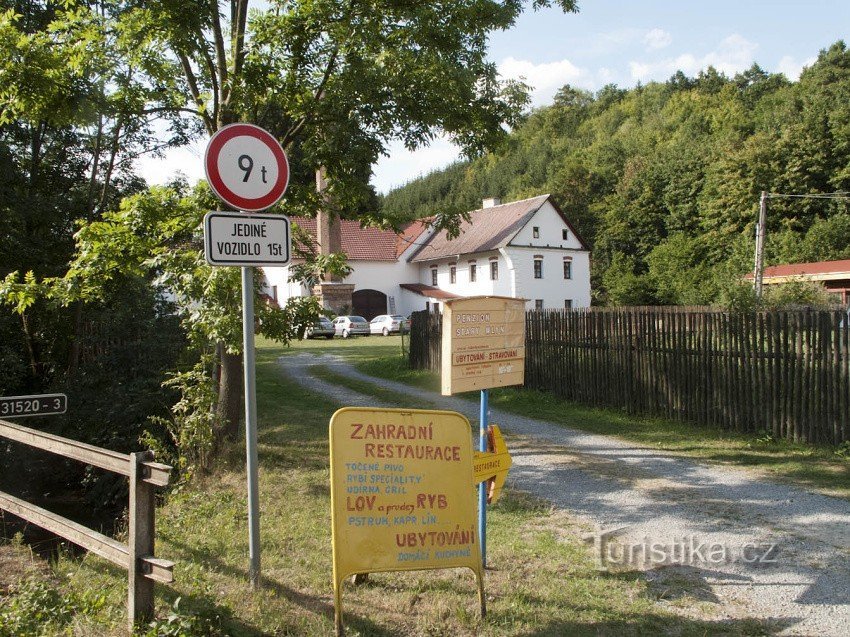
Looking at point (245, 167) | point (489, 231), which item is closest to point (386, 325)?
point (489, 231)

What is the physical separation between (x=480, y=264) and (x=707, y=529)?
140ft

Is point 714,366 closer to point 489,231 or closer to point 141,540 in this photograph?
point 141,540

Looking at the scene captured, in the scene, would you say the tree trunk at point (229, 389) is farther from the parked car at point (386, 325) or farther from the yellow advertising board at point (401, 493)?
the parked car at point (386, 325)

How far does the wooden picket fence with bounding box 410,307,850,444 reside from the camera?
897 cm

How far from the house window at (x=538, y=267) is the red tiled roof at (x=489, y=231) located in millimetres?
2696

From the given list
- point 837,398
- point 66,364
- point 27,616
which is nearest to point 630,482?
point 837,398

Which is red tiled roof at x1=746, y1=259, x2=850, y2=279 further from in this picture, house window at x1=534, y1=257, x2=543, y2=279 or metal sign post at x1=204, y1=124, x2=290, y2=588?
metal sign post at x1=204, y1=124, x2=290, y2=588

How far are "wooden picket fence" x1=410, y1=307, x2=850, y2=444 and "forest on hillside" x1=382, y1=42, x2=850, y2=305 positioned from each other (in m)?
24.9

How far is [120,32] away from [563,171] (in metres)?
72.1

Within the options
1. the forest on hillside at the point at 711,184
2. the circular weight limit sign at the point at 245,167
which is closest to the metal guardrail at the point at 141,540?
the circular weight limit sign at the point at 245,167

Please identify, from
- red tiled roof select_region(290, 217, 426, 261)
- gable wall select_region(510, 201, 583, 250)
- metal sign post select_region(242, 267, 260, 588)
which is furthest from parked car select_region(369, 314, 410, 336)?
metal sign post select_region(242, 267, 260, 588)

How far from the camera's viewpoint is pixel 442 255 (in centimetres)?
5028

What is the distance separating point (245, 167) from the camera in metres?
4.68

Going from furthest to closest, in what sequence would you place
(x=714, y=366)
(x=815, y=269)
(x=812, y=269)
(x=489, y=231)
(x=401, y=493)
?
1. (x=489, y=231)
2. (x=812, y=269)
3. (x=815, y=269)
4. (x=714, y=366)
5. (x=401, y=493)
